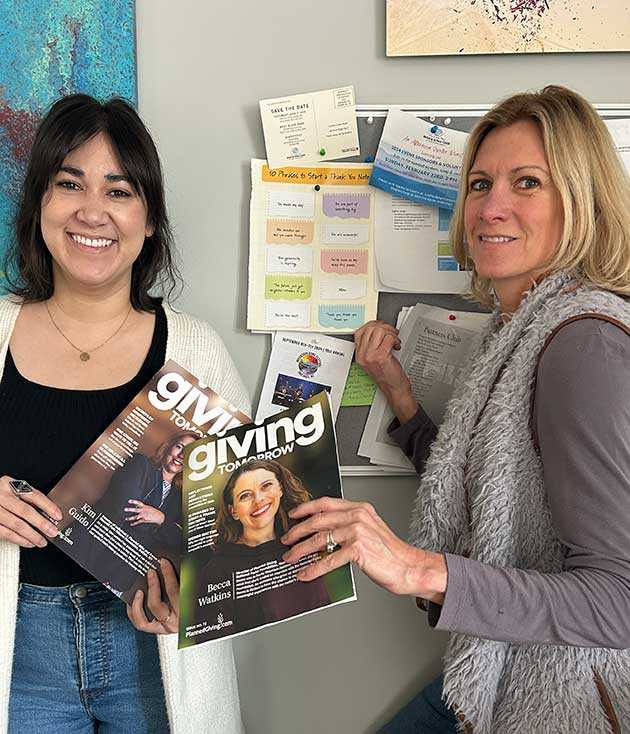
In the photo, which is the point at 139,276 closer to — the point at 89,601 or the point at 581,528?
the point at 89,601

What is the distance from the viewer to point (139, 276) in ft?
4.64

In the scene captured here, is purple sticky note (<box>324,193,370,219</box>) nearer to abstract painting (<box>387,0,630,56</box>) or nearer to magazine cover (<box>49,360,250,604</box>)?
abstract painting (<box>387,0,630,56</box>)

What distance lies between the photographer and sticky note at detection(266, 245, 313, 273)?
1.56m

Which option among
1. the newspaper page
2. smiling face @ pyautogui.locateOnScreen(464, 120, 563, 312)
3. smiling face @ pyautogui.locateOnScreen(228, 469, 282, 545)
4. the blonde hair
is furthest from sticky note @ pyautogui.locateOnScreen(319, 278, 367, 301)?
smiling face @ pyautogui.locateOnScreen(228, 469, 282, 545)

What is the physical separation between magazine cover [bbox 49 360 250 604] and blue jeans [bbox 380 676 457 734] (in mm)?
708

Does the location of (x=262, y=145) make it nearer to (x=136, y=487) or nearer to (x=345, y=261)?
(x=345, y=261)

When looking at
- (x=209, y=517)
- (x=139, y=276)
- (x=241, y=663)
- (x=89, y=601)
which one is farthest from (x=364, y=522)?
(x=241, y=663)

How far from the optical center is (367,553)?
96 centimetres

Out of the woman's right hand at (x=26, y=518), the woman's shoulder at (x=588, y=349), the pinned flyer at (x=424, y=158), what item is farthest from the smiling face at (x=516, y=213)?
the woman's right hand at (x=26, y=518)

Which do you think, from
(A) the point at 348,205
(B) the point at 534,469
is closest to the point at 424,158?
(A) the point at 348,205

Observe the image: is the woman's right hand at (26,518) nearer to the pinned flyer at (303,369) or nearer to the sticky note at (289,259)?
the pinned flyer at (303,369)

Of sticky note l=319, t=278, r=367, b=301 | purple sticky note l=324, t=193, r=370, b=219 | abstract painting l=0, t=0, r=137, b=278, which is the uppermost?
abstract painting l=0, t=0, r=137, b=278

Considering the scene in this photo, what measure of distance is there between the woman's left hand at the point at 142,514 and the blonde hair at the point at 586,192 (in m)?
0.66

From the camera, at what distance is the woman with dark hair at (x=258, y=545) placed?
3.22ft
